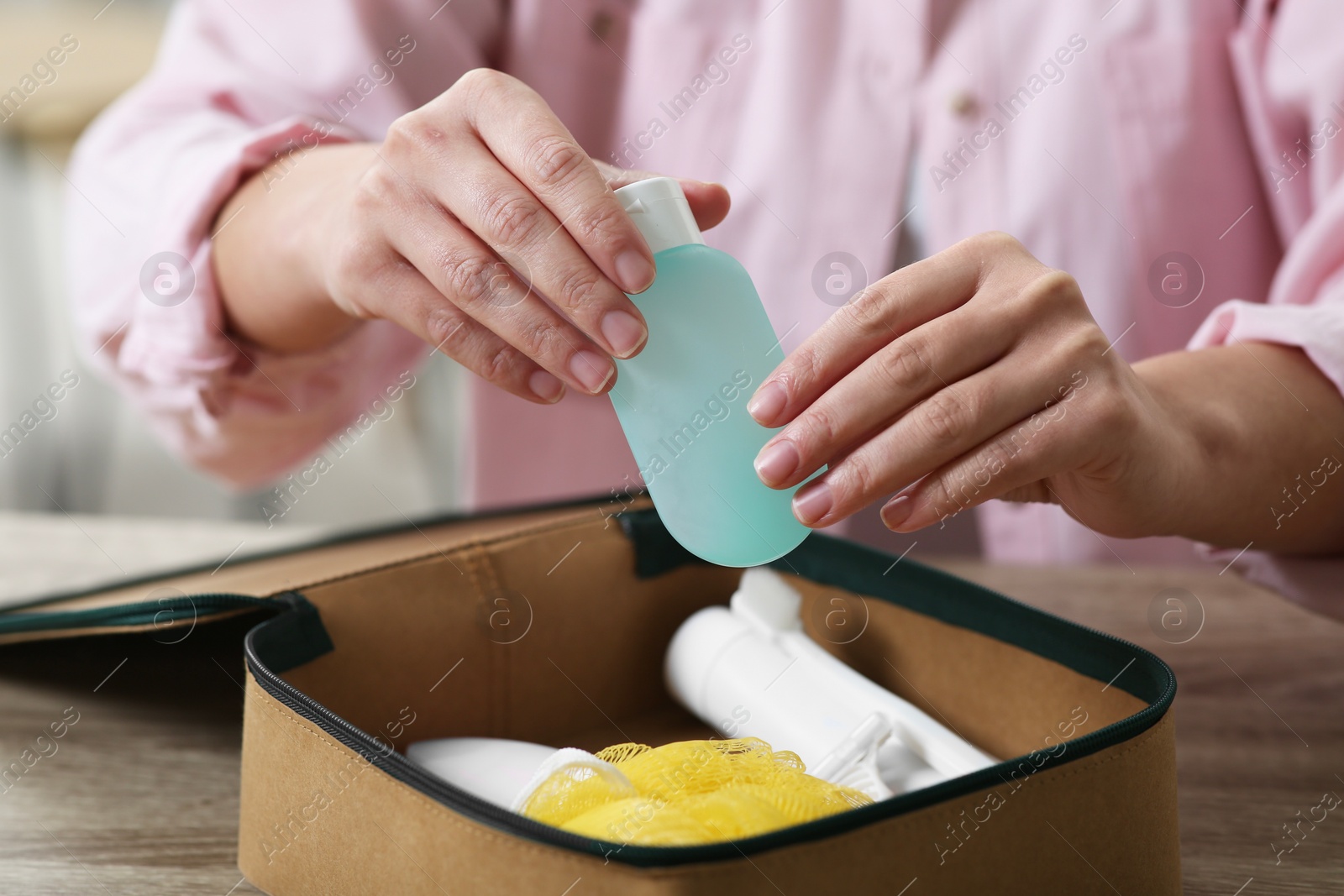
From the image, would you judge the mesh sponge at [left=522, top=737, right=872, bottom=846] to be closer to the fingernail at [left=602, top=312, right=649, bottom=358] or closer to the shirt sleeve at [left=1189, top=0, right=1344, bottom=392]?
the fingernail at [left=602, top=312, right=649, bottom=358]

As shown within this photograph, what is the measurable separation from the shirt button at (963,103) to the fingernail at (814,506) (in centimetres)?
51

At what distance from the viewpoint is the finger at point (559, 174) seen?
14.6 inches

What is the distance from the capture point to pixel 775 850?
0.88 ft

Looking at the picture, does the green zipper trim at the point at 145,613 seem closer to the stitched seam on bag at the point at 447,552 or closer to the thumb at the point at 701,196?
the stitched seam on bag at the point at 447,552

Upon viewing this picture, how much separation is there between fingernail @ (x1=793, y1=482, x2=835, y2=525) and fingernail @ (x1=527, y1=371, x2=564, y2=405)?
13cm

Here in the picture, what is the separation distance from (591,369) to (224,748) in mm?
280

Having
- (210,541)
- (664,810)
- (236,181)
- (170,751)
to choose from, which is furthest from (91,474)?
(664,810)

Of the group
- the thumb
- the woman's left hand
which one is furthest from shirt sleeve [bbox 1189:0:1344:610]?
the thumb

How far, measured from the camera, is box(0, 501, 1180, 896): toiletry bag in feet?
0.93

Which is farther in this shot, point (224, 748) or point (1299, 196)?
point (1299, 196)

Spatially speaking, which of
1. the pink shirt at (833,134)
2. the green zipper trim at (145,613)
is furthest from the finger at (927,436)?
the pink shirt at (833,134)

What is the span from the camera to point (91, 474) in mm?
2045

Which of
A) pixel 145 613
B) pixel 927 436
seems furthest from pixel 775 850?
pixel 145 613

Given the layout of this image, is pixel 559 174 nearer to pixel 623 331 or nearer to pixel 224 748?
pixel 623 331
